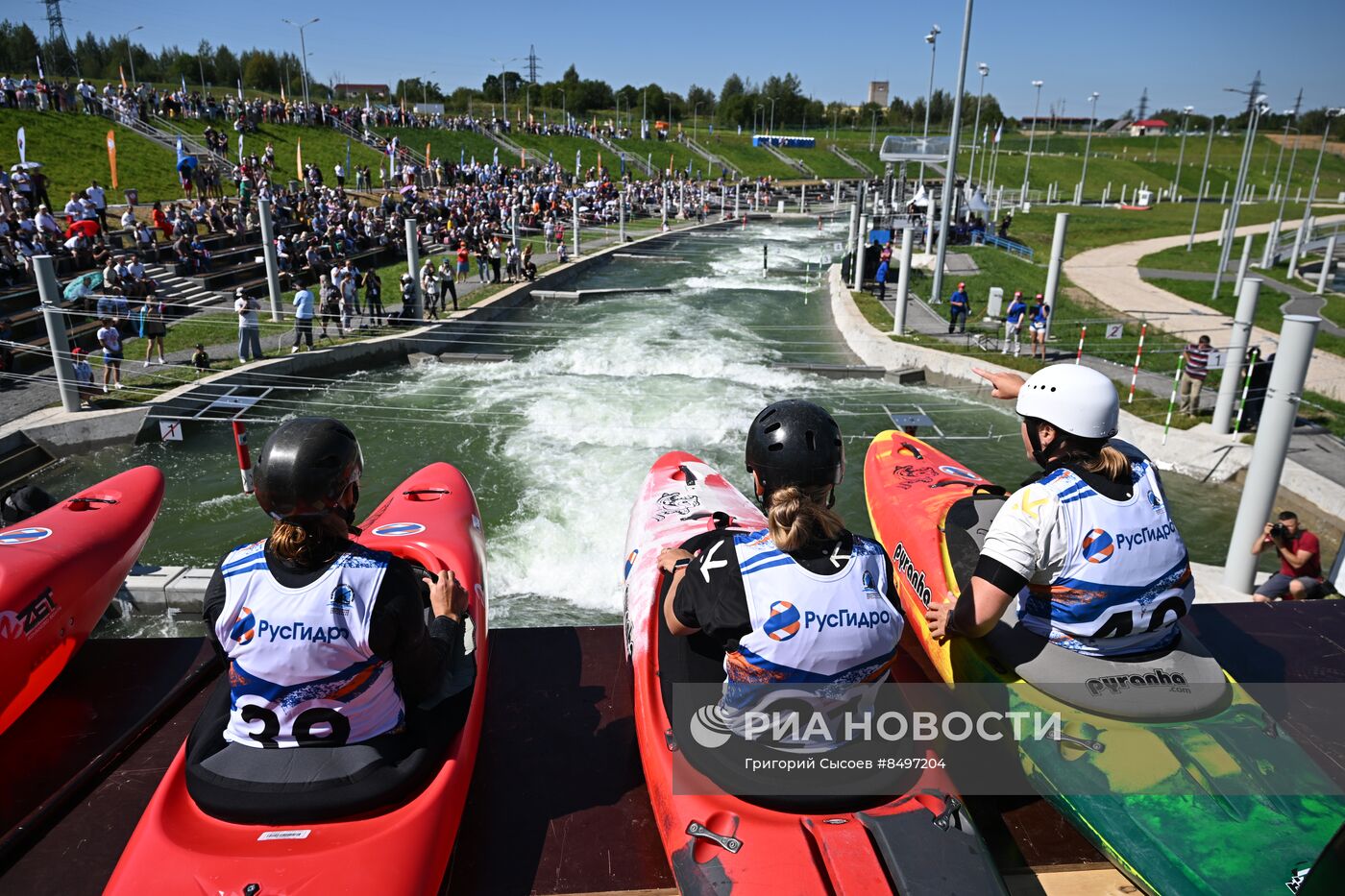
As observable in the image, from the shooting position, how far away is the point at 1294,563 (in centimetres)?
596

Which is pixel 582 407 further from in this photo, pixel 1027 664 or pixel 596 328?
pixel 1027 664

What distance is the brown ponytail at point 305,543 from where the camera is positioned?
226 centimetres

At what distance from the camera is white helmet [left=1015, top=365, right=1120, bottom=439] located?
8.83ft

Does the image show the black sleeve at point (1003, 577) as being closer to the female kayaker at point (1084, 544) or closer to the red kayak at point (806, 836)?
the female kayaker at point (1084, 544)

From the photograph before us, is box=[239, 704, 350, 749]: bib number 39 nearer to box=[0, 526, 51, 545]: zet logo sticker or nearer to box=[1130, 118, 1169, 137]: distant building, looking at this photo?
box=[0, 526, 51, 545]: zet logo sticker

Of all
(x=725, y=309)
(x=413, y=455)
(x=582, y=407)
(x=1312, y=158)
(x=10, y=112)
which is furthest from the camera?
(x=1312, y=158)

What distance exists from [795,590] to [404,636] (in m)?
1.17

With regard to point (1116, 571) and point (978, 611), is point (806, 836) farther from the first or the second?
point (1116, 571)

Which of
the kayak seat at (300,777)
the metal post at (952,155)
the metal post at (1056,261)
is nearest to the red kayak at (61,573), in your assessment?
the kayak seat at (300,777)

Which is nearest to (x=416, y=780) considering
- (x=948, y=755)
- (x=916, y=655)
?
(x=948, y=755)

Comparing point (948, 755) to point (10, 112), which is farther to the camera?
point (10, 112)

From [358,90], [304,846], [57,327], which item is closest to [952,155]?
[57,327]

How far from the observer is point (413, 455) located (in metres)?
11.1

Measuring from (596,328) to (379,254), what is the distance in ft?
29.6
